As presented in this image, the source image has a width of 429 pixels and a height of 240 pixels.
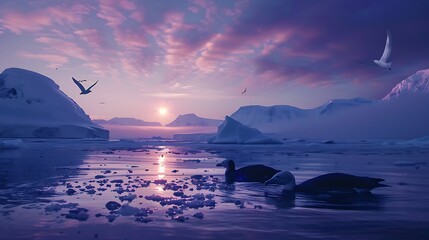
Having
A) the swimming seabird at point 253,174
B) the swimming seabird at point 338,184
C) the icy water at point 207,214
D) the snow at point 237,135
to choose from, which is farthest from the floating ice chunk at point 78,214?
the snow at point 237,135

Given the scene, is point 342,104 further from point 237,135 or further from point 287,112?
point 237,135

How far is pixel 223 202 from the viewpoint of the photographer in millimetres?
8352

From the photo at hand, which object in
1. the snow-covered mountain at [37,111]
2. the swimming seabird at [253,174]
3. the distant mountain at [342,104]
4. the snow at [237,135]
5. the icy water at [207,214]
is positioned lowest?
the icy water at [207,214]

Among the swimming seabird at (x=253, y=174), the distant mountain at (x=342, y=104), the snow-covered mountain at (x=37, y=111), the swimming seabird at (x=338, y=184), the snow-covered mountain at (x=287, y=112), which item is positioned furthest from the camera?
the snow-covered mountain at (x=287, y=112)

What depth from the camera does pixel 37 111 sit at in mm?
112688

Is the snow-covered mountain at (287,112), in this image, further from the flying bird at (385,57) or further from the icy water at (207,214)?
the icy water at (207,214)

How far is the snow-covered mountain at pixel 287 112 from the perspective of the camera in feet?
550

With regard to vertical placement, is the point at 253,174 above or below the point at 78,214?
above

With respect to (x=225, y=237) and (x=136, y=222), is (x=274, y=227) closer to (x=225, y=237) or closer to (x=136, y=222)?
(x=225, y=237)

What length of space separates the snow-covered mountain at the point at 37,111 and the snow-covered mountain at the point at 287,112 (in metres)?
82.5

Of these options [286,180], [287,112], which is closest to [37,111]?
[287,112]

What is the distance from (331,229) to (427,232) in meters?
1.32

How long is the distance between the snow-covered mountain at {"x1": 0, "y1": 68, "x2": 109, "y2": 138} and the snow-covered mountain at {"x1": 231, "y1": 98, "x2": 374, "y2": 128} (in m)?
82.5

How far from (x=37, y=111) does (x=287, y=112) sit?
107062mm
